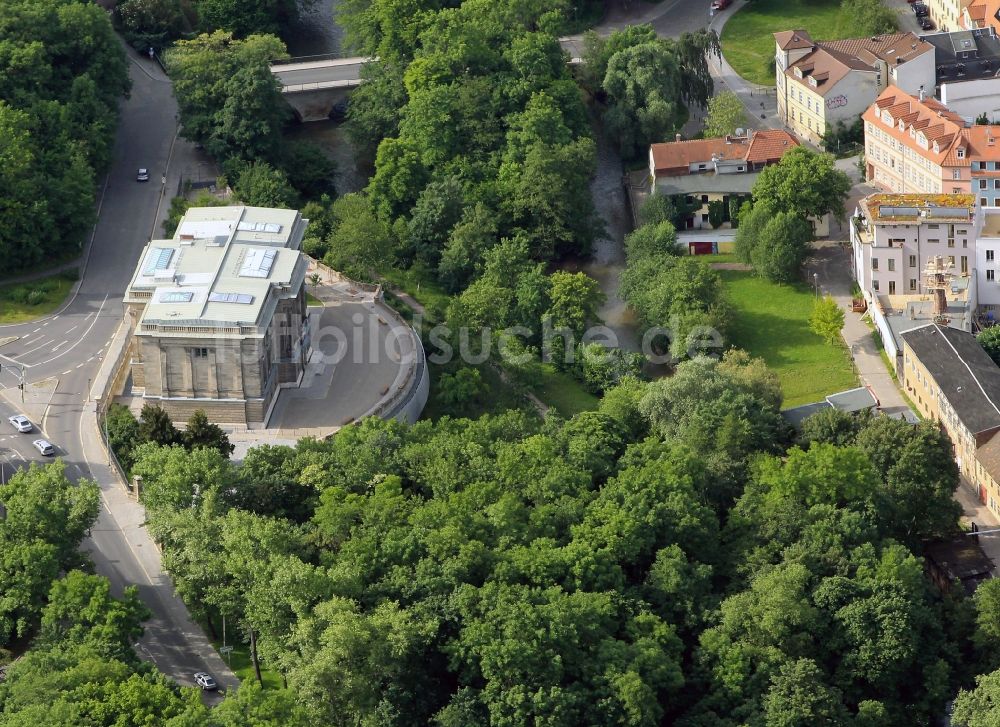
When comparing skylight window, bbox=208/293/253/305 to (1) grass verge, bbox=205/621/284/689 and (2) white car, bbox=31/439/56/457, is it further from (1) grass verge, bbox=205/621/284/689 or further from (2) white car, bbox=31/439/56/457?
(1) grass verge, bbox=205/621/284/689

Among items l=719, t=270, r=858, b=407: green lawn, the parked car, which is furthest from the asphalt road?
l=719, t=270, r=858, b=407: green lawn

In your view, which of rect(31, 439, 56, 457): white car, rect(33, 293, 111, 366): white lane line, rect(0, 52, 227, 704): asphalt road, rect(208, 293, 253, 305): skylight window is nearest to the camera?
rect(0, 52, 227, 704): asphalt road

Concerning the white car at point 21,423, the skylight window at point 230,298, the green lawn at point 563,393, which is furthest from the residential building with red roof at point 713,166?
the white car at point 21,423

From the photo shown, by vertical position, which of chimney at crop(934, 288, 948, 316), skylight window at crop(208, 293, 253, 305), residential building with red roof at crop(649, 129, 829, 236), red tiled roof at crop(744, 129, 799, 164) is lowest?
residential building with red roof at crop(649, 129, 829, 236)

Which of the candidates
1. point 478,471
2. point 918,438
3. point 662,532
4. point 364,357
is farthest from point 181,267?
point 918,438

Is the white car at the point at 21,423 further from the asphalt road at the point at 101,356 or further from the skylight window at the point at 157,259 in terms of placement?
the skylight window at the point at 157,259
